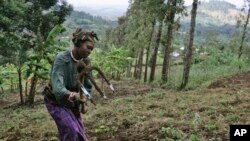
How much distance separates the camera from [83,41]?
5.75m

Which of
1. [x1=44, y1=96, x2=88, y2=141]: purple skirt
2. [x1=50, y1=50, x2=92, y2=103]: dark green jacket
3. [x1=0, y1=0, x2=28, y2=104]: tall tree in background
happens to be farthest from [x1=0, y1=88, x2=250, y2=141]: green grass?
[x1=0, y1=0, x2=28, y2=104]: tall tree in background

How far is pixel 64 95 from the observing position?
5.45 meters

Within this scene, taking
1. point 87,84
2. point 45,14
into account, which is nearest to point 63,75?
point 87,84

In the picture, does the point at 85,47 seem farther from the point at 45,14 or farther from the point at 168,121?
the point at 45,14

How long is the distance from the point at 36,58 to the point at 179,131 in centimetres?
1093

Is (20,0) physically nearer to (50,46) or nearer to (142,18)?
(50,46)

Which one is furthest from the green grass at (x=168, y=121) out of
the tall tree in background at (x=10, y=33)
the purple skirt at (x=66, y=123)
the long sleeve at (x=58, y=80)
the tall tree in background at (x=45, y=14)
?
the tall tree in background at (x=45, y=14)

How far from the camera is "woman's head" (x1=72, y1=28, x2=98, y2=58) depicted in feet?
18.8

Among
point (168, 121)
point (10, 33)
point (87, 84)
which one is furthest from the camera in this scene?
point (10, 33)

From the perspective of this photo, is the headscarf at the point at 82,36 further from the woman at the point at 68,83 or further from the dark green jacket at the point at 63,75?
the dark green jacket at the point at 63,75

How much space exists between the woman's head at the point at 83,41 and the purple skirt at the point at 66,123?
30.3 inches

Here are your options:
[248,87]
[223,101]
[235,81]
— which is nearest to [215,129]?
[223,101]

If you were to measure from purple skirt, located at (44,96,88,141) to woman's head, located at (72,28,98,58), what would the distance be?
77 cm

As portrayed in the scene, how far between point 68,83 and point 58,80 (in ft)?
1.10
